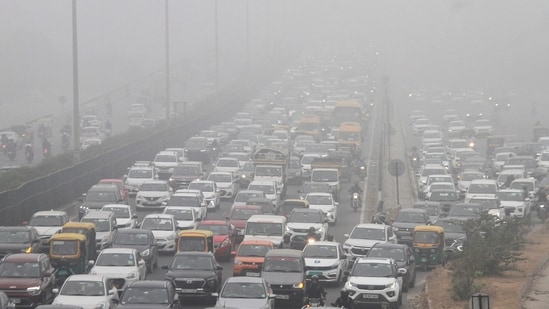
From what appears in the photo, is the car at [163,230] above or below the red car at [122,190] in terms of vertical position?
below

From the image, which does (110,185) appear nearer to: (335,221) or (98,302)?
(335,221)

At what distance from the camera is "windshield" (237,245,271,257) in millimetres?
34406

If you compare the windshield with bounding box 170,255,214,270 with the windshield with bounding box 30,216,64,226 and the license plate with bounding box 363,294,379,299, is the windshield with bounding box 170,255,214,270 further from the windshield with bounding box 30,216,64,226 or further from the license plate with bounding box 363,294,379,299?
the windshield with bounding box 30,216,64,226

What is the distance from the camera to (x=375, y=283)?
1181 inches

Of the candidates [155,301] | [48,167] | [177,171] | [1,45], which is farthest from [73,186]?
[1,45]

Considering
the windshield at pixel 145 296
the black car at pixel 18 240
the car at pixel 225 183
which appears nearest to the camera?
the windshield at pixel 145 296

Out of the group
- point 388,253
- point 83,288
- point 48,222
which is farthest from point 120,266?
point 48,222

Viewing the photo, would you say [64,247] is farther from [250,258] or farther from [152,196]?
[152,196]

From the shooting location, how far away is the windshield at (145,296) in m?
26.7

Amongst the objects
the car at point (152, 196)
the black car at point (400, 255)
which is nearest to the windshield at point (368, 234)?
the black car at point (400, 255)

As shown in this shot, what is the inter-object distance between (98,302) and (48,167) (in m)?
28.1

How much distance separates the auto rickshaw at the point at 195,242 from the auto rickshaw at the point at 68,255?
3.14m

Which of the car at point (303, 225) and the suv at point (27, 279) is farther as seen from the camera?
the car at point (303, 225)

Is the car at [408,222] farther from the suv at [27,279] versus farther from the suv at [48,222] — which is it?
the suv at [27,279]
